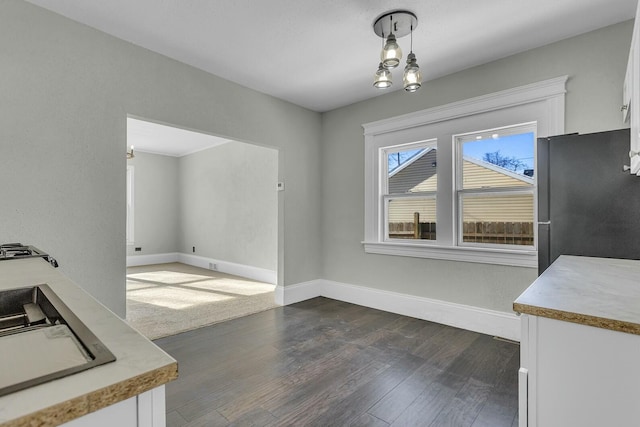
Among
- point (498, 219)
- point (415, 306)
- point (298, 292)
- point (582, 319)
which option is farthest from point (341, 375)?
point (498, 219)

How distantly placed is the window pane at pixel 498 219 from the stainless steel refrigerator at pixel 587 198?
683 mm

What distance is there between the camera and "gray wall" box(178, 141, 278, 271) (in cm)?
536

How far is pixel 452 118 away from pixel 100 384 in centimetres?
342

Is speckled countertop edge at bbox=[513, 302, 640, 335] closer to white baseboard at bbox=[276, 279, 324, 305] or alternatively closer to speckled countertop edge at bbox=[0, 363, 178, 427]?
speckled countertop edge at bbox=[0, 363, 178, 427]

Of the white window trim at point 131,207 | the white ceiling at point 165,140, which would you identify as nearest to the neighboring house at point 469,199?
the white ceiling at point 165,140

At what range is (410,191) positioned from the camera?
3.65 metres

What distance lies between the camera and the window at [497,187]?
285cm

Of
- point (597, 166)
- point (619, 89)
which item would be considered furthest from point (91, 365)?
point (619, 89)

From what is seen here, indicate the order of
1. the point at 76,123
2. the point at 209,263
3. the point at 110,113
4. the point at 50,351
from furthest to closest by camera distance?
the point at 209,263
the point at 110,113
the point at 76,123
the point at 50,351

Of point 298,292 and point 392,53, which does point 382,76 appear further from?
point 298,292

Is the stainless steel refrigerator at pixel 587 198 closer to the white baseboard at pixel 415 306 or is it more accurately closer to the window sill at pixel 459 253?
the window sill at pixel 459 253

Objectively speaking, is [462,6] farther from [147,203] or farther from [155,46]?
[147,203]

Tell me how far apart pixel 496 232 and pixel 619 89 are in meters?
1.40

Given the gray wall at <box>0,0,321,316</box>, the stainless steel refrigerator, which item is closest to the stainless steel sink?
the gray wall at <box>0,0,321,316</box>
